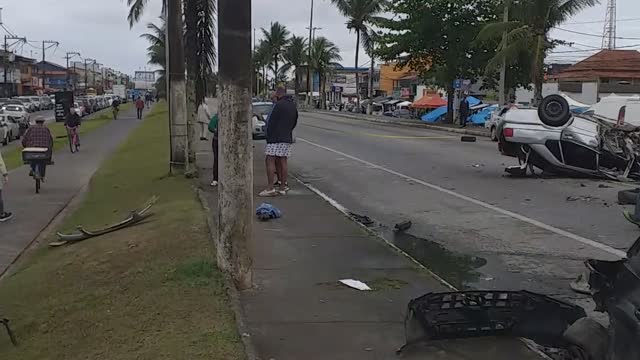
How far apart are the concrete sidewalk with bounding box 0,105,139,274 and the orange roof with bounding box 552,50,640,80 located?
41.0 m

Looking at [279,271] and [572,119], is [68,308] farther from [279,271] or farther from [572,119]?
[572,119]

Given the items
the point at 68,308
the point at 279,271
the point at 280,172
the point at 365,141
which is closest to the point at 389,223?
the point at 280,172

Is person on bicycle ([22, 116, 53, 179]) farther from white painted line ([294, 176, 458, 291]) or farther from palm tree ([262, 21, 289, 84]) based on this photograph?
palm tree ([262, 21, 289, 84])

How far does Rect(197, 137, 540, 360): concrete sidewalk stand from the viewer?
5.28 meters

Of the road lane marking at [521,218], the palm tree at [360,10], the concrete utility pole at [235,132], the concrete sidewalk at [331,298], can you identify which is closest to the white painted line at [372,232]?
the concrete sidewalk at [331,298]

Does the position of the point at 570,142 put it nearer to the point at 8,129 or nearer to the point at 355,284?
the point at 355,284

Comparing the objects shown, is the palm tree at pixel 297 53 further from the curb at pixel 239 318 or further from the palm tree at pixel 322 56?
the curb at pixel 239 318

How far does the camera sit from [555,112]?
15328 millimetres

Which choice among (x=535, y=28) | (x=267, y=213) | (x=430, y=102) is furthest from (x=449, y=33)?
(x=267, y=213)

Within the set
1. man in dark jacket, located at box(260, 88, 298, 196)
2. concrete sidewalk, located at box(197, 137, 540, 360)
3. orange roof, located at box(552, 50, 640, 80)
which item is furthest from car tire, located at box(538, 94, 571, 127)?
orange roof, located at box(552, 50, 640, 80)

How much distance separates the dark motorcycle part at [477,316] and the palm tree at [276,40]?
298ft

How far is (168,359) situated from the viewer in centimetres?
495

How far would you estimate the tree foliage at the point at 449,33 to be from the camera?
42.2m

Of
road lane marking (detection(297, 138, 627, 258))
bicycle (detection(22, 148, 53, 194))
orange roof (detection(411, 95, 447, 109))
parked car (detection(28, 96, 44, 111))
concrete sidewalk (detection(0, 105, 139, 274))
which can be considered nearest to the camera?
road lane marking (detection(297, 138, 627, 258))
